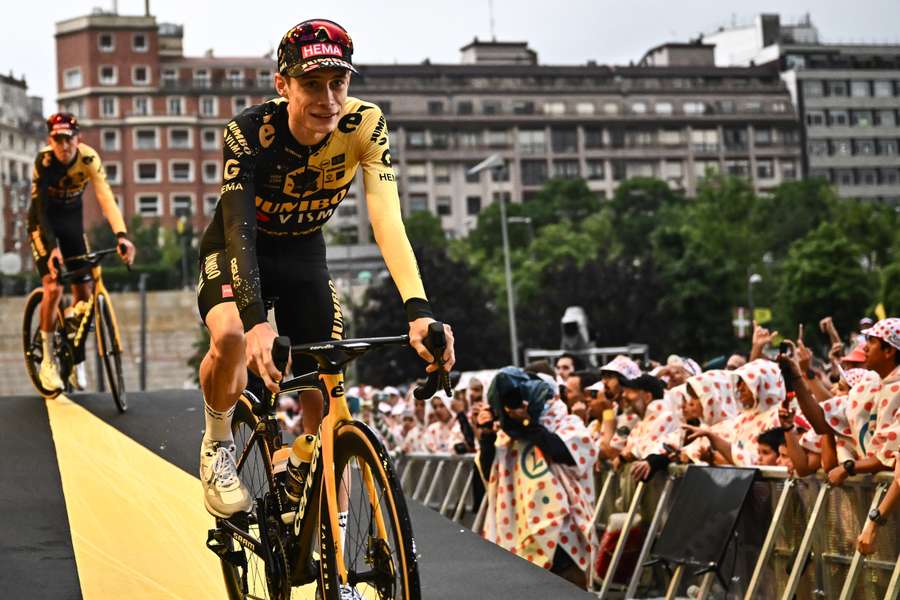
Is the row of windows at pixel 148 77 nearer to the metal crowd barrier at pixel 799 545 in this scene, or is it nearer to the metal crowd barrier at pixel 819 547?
the metal crowd barrier at pixel 799 545

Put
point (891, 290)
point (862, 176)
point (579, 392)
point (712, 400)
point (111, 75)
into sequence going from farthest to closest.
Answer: point (862, 176) → point (111, 75) → point (891, 290) → point (579, 392) → point (712, 400)

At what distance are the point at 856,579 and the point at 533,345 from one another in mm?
62459

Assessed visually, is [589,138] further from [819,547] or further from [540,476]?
[819,547]

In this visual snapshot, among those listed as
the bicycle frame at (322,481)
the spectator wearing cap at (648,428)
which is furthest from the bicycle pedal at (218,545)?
the spectator wearing cap at (648,428)

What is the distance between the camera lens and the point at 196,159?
153m

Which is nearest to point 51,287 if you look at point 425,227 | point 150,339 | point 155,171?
point 150,339

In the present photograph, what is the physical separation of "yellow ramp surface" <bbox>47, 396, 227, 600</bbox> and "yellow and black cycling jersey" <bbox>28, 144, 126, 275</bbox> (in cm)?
210

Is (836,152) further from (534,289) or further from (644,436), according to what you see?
(644,436)

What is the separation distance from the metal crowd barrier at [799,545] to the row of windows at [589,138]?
138m

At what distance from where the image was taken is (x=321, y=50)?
5.59 m

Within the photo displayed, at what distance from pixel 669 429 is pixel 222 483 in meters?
5.80

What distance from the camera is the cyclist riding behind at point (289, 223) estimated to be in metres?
5.62

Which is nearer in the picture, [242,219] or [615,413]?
[242,219]

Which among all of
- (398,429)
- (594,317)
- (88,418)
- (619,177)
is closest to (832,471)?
(88,418)
